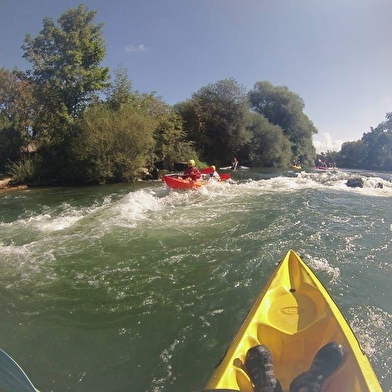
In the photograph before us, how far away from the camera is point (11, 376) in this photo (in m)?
1.68


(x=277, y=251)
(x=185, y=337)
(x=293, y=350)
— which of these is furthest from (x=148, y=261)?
(x=293, y=350)

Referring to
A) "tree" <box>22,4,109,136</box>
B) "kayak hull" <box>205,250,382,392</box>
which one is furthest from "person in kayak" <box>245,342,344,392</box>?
"tree" <box>22,4,109,136</box>

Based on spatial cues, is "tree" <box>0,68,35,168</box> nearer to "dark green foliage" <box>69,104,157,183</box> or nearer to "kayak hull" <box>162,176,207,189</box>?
"dark green foliage" <box>69,104,157,183</box>

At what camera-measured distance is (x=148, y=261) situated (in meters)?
5.15

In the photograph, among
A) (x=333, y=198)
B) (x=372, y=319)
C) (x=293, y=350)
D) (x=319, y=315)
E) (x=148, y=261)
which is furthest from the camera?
(x=333, y=198)

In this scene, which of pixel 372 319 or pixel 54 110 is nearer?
pixel 372 319

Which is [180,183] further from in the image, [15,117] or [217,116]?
[217,116]

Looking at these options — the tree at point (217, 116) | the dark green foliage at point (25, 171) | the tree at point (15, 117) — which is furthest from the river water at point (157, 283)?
the tree at point (217, 116)

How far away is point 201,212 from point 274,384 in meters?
6.58

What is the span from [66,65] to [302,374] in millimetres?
20715

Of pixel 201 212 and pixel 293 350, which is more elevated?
pixel 201 212

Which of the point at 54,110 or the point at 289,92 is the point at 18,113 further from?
the point at 289,92

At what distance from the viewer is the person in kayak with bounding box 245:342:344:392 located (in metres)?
2.12

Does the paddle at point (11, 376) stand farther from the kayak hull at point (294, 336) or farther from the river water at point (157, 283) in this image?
the kayak hull at point (294, 336)
